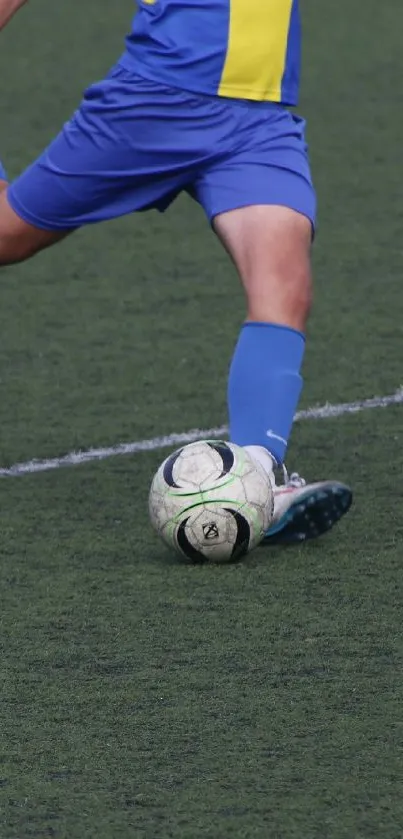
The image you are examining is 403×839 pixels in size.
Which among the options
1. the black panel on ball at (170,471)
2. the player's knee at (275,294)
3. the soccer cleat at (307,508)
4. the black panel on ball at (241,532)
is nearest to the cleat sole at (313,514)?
the soccer cleat at (307,508)

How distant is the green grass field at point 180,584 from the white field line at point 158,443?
43mm

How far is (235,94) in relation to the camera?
15.0 ft

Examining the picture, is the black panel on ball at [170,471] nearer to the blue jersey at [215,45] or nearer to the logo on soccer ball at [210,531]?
the logo on soccer ball at [210,531]

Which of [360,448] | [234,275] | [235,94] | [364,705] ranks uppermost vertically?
[235,94]

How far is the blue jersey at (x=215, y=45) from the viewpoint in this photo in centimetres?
454

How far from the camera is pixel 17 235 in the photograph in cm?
480

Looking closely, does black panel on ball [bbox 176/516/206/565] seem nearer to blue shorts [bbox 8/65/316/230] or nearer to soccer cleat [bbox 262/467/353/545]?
soccer cleat [bbox 262/467/353/545]

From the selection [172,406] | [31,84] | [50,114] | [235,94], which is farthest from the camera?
[31,84]

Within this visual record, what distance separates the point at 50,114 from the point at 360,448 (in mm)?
4904

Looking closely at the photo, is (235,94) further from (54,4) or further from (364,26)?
(54,4)

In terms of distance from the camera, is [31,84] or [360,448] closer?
[360,448]

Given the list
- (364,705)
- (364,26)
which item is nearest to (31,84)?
(364,26)

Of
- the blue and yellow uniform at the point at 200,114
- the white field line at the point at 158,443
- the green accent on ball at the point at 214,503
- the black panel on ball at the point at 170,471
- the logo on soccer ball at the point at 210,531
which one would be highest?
A: the blue and yellow uniform at the point at 200,114

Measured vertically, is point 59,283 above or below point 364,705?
below
